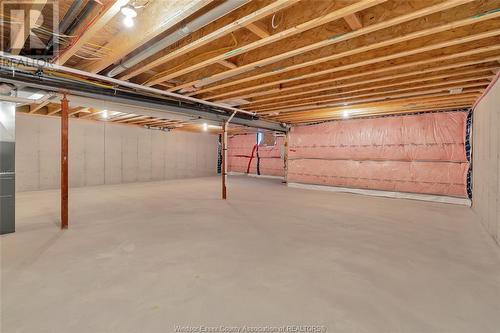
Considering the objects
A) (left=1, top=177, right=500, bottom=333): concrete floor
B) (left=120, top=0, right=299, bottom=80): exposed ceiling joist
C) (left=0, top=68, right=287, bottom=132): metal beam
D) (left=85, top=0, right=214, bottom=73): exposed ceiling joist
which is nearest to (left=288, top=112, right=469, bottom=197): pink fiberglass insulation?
(left=1, top=177, right=500, bottom=333): concrete floor

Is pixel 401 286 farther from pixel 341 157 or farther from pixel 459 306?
pixel 341 157

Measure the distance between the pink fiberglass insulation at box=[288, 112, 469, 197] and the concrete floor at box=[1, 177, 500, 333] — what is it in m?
2.20

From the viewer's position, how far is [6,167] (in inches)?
120

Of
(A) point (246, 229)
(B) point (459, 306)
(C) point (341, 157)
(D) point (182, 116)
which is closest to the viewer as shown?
(B) point (459, 306)

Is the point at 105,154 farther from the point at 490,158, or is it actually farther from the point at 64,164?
the point at 490,158

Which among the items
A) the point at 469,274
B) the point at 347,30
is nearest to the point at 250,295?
the point at 469,274

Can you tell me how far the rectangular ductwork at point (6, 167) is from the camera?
3.02m

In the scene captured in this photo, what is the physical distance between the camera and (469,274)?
2.09m

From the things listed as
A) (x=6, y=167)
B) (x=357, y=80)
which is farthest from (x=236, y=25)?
(x=6, y=167)

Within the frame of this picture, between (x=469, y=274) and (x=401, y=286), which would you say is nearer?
(x=401, y=286)

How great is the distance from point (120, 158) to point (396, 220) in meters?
8.22

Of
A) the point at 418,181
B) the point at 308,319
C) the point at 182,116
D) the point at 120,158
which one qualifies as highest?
the point at 182,116

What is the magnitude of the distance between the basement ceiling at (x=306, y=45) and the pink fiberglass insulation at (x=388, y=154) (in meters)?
1.49

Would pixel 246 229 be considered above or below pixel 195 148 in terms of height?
below
